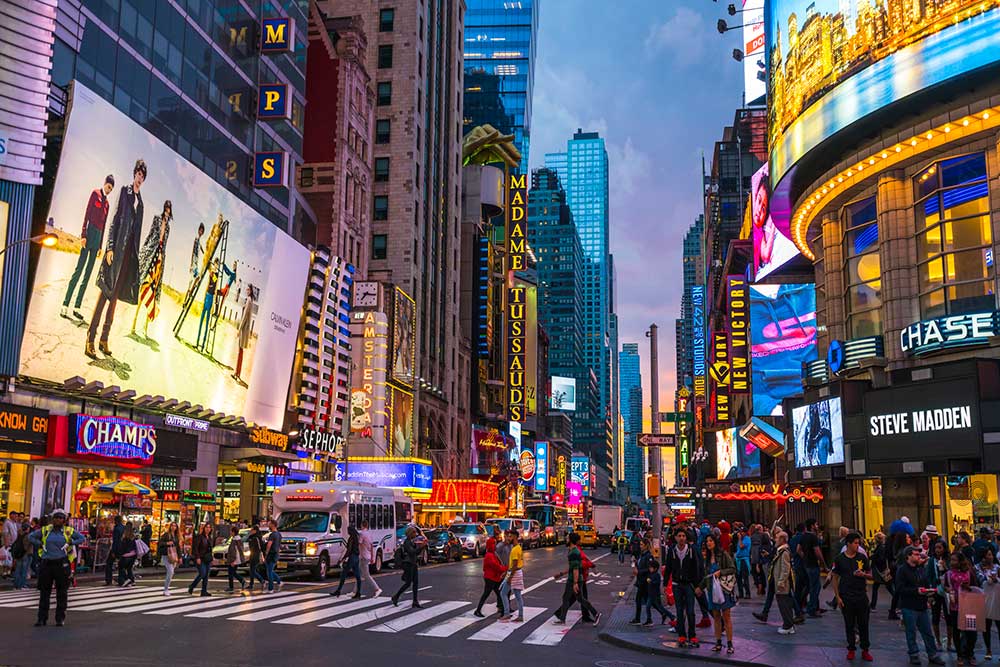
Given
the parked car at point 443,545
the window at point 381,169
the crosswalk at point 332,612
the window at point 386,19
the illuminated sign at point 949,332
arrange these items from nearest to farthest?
the crosswalk at point 332,612, the illuminated sign at point 949,332, the parked car at point 443,545, the window at point 381,169, the window at point 386,19

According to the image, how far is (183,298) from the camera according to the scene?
39469mm

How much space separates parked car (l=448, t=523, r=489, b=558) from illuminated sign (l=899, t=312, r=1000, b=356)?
24.4 metres

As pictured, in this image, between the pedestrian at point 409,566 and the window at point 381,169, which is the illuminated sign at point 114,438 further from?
the window at point 381,169

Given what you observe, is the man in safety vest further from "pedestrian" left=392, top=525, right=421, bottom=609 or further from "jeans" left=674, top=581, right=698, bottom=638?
"jeans" left=674, top=581, right=698, bottom=638

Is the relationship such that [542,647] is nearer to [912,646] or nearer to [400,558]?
[912,646]

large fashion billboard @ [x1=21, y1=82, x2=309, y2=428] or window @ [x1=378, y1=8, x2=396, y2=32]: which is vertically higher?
window @ [x1=378, y1=8, x2=396, y2=32]

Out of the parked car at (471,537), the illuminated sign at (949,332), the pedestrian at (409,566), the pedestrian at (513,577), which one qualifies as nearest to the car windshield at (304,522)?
the pedestrian at (409,566)

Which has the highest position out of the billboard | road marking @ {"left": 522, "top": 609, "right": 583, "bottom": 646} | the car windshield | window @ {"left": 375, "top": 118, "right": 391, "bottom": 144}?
window @ {"left": 375, "top": 118, "right": 391, "bottom": 144}

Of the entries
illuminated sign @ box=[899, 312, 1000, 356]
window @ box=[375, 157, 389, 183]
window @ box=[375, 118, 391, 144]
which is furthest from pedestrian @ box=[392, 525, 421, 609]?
window @ box=[375, 118, 391, 144]

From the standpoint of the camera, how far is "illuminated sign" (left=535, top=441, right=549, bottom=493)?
16000 centimetres

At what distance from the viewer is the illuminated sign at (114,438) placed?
3300cm

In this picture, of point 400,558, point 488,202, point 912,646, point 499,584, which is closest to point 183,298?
point 400,558

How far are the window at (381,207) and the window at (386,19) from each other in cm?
1391

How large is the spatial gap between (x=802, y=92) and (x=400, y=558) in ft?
83.3
